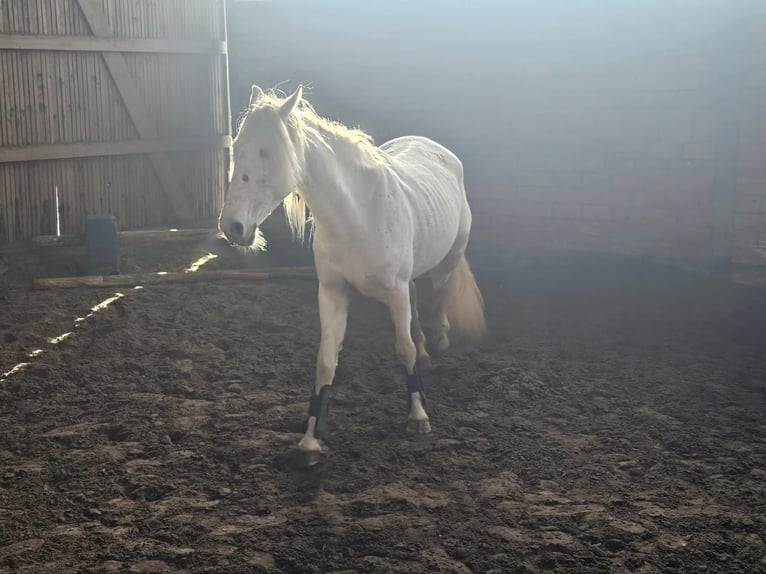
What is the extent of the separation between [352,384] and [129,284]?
106 inches

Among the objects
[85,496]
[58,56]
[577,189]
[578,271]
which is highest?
[58,56]

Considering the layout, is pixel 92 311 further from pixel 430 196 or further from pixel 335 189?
pixel 335 189

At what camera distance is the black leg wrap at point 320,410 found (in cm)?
382

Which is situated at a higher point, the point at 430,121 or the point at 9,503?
the point at 430,121

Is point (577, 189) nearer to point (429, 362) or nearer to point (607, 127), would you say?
point (607, 127)

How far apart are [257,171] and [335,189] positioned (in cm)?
51

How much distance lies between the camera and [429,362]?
5.05 metres

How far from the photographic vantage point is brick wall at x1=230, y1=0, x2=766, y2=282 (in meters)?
7.01

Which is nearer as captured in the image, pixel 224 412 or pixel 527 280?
pixel 224 412

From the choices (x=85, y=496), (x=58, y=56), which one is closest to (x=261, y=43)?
(x=58, y=56)

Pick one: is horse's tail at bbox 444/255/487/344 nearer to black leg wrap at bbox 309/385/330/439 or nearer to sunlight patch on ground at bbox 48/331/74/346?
black leg wrap at bbox 309/385/330/439

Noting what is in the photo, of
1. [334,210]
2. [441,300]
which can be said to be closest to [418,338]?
[441,300]

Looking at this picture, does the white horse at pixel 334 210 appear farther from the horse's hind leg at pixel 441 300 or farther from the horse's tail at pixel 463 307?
the horse's tail at pixel 463 307

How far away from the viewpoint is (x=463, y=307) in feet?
17.9
